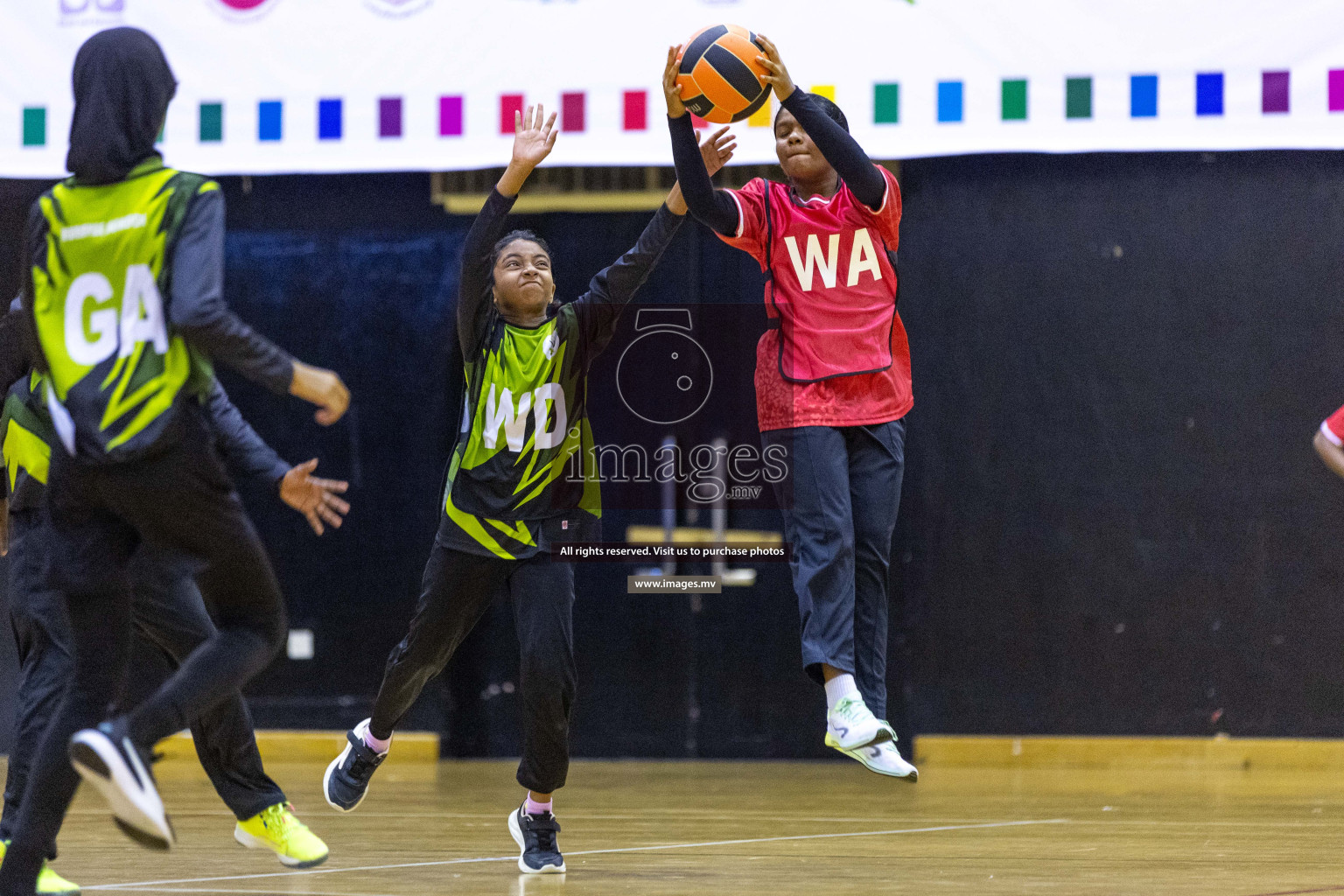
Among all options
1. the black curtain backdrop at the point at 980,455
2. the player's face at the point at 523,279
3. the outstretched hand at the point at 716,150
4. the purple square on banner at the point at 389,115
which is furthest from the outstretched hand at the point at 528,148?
the black curtain backdrop at the point at 980,455

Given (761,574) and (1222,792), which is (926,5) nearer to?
(761,574)

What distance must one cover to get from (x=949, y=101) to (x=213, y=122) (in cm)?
276

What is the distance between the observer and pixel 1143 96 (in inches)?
208

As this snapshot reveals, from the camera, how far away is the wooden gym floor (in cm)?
341

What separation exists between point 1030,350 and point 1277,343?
104 cm

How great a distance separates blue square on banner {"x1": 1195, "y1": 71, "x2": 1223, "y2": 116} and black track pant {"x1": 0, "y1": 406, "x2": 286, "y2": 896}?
13.1 ft

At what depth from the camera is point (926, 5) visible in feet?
17.4

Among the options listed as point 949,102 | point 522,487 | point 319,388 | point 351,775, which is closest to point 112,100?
point 319,388

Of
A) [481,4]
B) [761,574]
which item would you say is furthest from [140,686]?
[481,4]

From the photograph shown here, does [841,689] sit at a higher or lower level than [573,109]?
lower

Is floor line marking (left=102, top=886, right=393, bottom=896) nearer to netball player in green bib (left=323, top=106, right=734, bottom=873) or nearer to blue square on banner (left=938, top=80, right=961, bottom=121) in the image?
netball player in green bib (left=323, top=106, right=734, bottom=873)

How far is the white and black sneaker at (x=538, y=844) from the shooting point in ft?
11.7

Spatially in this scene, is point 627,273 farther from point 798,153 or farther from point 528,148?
point 798,153

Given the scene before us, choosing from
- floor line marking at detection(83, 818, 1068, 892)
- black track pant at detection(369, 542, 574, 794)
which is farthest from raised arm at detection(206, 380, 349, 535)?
floor line marking at detection(83, 818, 1068, 892)
